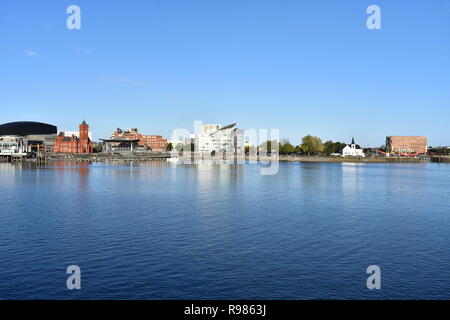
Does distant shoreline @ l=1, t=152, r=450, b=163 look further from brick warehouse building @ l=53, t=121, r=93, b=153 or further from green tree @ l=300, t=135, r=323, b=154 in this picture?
brick warehouse building @ l=53, t=121, r=93, b=153

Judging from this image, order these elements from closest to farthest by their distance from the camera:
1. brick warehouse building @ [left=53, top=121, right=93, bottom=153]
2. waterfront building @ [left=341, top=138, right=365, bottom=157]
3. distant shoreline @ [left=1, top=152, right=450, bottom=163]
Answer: distant shoreline @ [left=1, top=152, right=450, bottom=163] → brick warehouse building @ [left=53, top=121, right=93, bottom=153] → waterfront building @ [left=341, top=138, right=365, bottom=157]

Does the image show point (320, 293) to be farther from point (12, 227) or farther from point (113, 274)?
point (12, 227)

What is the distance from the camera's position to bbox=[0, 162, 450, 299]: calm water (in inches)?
623

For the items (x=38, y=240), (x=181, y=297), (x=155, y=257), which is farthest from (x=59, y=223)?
(x=181, y=297)

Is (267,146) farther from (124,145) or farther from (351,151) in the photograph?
(124,145)

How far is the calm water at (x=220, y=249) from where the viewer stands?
15.8 metres

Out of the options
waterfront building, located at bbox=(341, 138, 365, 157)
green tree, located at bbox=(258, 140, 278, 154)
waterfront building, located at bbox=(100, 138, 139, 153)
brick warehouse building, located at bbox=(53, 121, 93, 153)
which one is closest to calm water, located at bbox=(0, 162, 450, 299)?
brick warehouse building, located at bbox=(53, 121, 93, 153)

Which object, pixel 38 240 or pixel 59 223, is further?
pixel 59 223

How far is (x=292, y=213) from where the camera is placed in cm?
3325

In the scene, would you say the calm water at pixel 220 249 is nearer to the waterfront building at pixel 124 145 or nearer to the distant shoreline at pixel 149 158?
the distant shoreline at pixel 149 158

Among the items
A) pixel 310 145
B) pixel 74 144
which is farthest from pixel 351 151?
pixel 74 144

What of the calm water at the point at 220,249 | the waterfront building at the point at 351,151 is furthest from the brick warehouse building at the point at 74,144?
the calm water at the point at 220,249

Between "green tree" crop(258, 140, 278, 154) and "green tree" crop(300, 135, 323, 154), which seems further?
"green tree" crop(300, 135, 323, 154)
